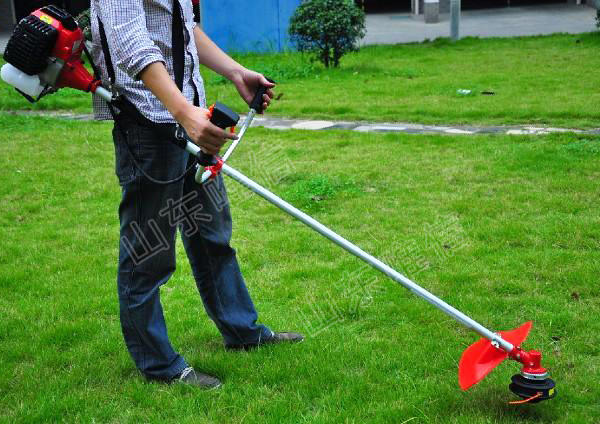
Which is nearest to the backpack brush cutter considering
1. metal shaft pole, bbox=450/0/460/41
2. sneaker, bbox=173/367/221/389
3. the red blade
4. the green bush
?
the red blade

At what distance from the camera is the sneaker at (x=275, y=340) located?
11.3ft

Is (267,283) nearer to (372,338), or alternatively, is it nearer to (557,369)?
(372,338)

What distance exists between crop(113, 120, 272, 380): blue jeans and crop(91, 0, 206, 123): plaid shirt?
10 cm

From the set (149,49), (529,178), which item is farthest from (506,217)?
(149,49)

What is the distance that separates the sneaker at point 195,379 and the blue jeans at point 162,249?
0.09ft

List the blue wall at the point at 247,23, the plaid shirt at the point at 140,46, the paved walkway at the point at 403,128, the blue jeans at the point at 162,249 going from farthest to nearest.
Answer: the blue wall at the point at 247,23
the paved walkway at the point at 403,128
the blue jeans at the point at 162,249
the plaid shirt at the point at 140,46

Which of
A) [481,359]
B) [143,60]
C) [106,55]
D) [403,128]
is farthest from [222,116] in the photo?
[403,128]

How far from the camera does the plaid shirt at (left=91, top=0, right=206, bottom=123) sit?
263 centimetres

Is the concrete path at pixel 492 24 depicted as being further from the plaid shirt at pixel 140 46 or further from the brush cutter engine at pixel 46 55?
the brush cutter engine at pixel 46 55

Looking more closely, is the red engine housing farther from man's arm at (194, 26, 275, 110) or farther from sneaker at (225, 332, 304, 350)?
sneaker at (225, 332, 304, 350)

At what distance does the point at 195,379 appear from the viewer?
3.15 metres

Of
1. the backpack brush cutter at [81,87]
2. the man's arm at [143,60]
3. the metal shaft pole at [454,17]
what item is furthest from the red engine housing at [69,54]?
the metal shaft pole at [454,17]

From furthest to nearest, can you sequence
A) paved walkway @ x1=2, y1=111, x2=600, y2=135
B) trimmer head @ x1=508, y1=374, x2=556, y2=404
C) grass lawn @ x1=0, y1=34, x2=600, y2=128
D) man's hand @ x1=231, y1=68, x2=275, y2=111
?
grass lawn @ x1=0, y1=34, x2=600, y2=128 → paved walkway @ x1=2, y1=111, x2=600, y2=135 → man's hand @ x1=231, y1=68, x2=275, y2=111 → trimmer head @ x1=508, y1=374, x2=556, y2=404

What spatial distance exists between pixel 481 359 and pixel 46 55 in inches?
70.7
